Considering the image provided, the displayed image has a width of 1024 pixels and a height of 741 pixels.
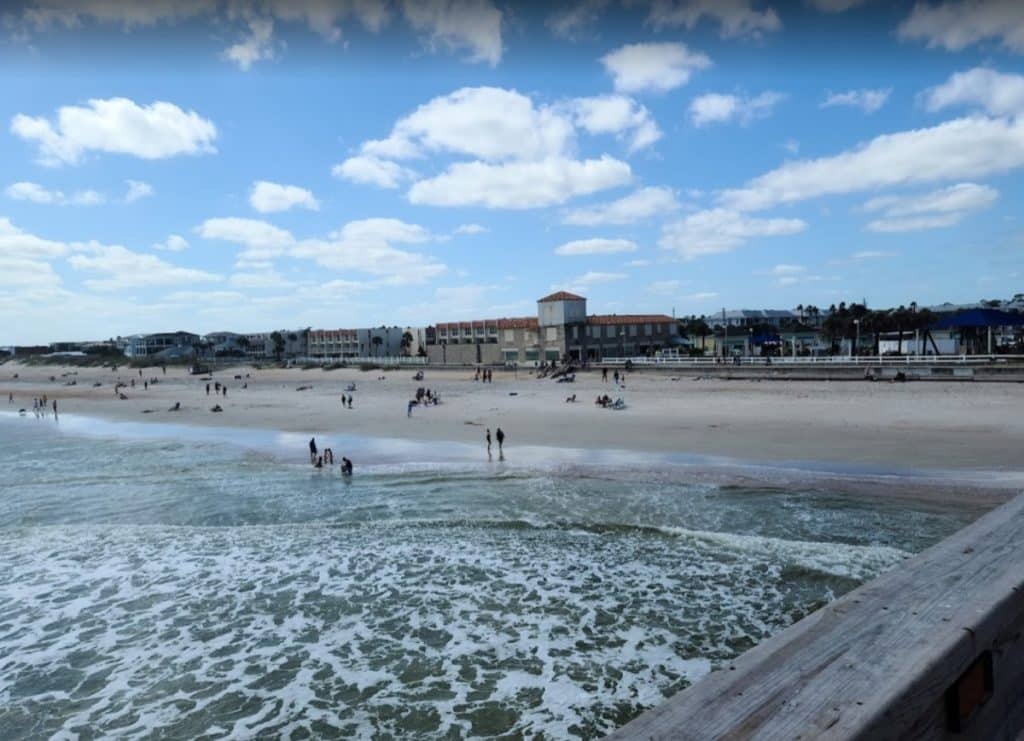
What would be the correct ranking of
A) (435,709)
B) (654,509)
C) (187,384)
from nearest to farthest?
(435,709), (654,509), (187,384)

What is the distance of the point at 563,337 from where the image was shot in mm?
71375

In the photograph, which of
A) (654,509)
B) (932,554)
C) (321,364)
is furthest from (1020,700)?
(321,364)

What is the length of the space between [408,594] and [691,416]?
25.1 m

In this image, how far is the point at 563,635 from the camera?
983 cm

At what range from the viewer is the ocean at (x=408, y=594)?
8359 mm

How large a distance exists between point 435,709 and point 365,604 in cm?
345

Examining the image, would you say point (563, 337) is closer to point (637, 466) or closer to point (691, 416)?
point (691, 416)

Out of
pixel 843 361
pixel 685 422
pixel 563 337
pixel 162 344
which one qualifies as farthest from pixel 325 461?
pixel 162 344

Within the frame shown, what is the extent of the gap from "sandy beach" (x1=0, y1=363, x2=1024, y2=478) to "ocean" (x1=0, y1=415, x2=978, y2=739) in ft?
20.2

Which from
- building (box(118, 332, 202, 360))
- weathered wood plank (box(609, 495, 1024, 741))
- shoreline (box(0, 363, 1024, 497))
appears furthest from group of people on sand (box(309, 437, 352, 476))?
building (box(118, 332, 202, 360))

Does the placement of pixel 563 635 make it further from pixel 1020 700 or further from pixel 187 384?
pixel 187 384

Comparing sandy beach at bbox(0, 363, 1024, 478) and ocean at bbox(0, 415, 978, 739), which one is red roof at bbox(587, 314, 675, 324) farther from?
ocean at bbox(0, 415, 978, 739)

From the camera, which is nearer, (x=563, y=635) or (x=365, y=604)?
(x=563, y=635)

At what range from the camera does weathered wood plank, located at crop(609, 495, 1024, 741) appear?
5.85 feet
